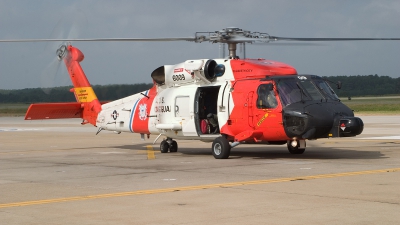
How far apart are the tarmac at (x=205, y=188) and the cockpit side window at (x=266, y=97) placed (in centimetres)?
160

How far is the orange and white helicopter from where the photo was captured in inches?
719

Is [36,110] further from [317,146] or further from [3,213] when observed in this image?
[3,213]

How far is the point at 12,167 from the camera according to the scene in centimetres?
1872

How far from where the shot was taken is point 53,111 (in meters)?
25.7

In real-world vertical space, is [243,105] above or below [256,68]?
below

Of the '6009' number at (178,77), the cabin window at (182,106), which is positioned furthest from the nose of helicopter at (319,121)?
the '6009' number at (178,77)

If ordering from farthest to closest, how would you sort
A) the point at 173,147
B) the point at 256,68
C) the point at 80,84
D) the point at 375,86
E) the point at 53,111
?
the point at 375,86 < the point at 80,84 < the point at 53,111 < the point at 173,147 < the point at 256,68

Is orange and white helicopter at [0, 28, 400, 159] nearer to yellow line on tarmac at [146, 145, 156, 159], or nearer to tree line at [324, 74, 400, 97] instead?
yellow line on tarmac at [146, 145, 156, 159]

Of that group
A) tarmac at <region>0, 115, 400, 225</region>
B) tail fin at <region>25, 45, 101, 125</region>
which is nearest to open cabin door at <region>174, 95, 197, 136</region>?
tarmac at <region>0, 115, 400, 225</region>

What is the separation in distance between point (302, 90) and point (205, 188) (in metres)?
6.83

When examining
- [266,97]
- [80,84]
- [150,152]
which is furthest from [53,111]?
[266,97]

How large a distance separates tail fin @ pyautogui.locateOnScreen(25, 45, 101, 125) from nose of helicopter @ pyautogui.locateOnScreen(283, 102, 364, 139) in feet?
32.0

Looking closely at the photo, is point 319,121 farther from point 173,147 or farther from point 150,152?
point 150,152

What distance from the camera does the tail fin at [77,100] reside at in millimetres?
25531
